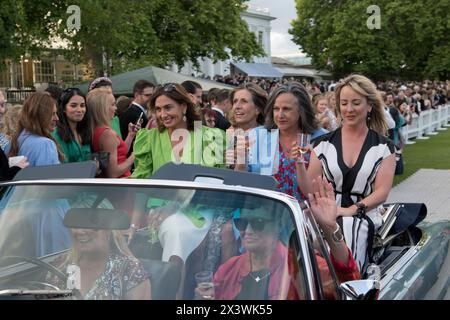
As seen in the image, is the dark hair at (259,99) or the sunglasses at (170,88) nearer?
the sunglasses at (170,88)

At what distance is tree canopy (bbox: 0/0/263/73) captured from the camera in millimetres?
21781

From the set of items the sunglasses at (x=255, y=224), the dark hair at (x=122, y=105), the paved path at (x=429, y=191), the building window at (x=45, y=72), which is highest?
the building window at (x=45, y=72)

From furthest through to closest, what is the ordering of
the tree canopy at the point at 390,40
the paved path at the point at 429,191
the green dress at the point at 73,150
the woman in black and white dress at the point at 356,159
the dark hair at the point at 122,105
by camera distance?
the tree canopy at the point at 390,40, the paved path at the point at 429,191, the dark hair at the point at 122,105, the green dress at the point at 73,150, the woman in black and white dress at the point at 356,159

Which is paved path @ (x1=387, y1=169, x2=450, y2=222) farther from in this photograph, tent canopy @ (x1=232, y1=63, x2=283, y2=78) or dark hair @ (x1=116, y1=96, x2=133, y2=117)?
tent canopy @ (x1=232, y1=63, x2=283, y2=78)

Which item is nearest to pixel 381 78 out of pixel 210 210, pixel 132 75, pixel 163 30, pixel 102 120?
pixel 163 30

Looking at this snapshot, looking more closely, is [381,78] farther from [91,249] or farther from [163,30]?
[91,249]

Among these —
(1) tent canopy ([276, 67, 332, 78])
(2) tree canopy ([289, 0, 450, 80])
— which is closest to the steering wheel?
(2) tree canopy ([289, 0, 450, 80])

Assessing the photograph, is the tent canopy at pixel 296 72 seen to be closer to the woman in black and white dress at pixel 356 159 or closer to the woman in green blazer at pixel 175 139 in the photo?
the woman in green blazer at pixel 175 139

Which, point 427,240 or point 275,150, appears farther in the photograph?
point 275,150

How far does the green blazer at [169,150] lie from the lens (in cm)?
485

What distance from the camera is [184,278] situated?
8.68ft

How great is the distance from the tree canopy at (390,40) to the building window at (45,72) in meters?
23.8

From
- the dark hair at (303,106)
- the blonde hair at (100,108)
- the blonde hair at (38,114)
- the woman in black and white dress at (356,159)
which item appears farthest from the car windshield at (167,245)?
the blonde hair at (100,108)
